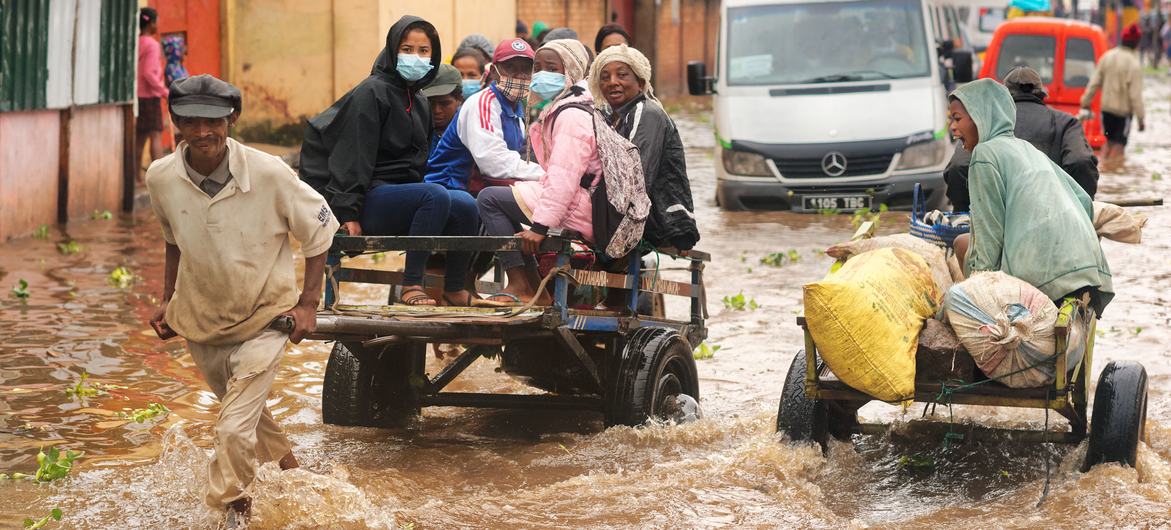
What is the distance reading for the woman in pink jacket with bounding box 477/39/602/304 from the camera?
6551mm

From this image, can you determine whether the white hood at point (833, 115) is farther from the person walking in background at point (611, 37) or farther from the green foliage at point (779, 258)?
the person walking in background at point (611, 37)

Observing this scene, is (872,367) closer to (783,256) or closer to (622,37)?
(622,37)

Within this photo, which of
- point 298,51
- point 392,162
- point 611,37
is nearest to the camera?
point 392,162

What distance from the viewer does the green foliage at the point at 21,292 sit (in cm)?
1025

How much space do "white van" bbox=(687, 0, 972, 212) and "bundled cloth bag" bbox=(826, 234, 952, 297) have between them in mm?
8343

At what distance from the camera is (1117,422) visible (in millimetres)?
5859

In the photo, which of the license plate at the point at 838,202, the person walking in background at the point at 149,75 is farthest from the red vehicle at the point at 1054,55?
the person walking in background at the point at 149,75

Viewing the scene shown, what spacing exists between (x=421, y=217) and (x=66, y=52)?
27.8 ft

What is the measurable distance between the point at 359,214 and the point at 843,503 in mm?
2415

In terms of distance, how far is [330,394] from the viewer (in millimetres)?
7117

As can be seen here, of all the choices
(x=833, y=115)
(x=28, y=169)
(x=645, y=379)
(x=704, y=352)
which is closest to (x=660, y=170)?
(x=645, y=379)

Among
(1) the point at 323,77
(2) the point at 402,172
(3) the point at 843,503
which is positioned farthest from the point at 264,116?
(3) the point at 843,503

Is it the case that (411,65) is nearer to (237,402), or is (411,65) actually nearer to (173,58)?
(237,402)

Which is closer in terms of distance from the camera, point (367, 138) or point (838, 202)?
point (367, 138)
